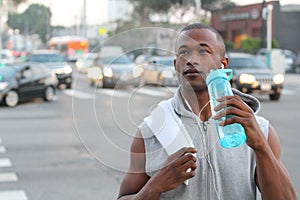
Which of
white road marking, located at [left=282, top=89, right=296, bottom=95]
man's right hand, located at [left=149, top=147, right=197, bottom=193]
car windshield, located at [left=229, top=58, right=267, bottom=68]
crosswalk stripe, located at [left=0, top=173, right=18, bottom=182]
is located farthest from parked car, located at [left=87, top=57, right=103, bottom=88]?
white road marking, located at [left=282, top=89, right=296, bottom=95]

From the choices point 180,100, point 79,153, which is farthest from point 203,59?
point 79,153

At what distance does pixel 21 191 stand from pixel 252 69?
16493mm

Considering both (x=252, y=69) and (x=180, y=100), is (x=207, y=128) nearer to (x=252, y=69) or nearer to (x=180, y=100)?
(x=180, y=100)

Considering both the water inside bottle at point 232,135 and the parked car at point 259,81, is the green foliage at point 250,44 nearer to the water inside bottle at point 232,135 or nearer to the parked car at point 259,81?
the parked car at point 259,81

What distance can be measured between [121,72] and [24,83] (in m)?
19.9

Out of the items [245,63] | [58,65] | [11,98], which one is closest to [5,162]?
[11,98]

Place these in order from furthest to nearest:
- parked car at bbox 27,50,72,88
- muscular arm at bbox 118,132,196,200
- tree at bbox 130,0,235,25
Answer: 1. tree at bbox 130,0,235,25
2. parked car at bbox 27,50,72,88
3. muscular arm at bbox 118,132,196,200

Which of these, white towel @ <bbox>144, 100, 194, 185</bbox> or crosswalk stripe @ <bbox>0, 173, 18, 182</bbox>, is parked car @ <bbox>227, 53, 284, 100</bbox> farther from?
white towel @ <bbox>144, 100, 194, 185</bbox>

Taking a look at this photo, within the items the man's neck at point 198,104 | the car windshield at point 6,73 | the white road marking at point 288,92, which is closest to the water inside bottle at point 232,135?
the man's neck at point 198,104

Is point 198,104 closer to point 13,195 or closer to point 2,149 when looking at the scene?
point 13,195

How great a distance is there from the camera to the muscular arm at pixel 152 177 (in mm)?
2418

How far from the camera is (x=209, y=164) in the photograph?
104 inches

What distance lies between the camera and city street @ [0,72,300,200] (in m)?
2.69

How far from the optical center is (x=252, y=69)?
2358cm
